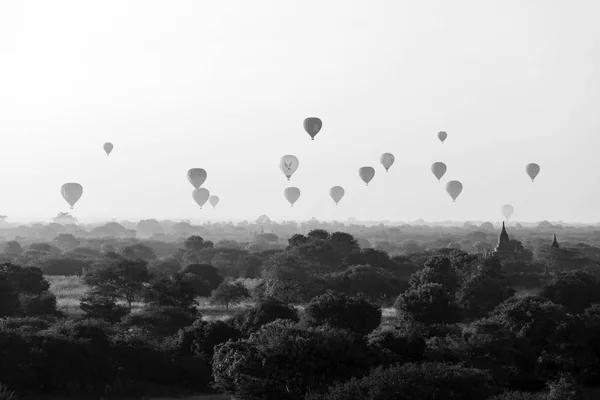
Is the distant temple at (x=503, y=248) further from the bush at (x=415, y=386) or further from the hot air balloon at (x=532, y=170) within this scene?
the bush at (x=415, y=386)

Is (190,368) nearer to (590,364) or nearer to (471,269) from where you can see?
(590,364)

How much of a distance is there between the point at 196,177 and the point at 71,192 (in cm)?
5057

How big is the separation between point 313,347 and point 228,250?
261 feet

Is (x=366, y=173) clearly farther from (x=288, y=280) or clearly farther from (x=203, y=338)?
(x=203, y=338)

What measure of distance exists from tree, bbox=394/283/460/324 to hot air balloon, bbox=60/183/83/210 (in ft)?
447

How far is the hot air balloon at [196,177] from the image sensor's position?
153 m

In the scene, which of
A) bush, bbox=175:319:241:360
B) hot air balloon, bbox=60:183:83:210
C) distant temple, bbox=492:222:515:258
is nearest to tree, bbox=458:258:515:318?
bush, bbox=175:319:241:360

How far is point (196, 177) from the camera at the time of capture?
503 ft

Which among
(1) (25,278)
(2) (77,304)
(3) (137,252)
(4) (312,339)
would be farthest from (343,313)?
(3) (137,252)

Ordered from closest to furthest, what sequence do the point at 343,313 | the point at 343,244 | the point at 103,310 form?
the point at 343,313, the point at 103,310, the point at 343,244

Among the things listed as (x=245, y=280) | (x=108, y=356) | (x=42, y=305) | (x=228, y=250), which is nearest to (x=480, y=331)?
(x=108, y=356)

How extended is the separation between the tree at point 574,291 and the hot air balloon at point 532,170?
84.7 meters

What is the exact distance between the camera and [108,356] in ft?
155

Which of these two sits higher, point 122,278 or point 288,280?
point 122,278
